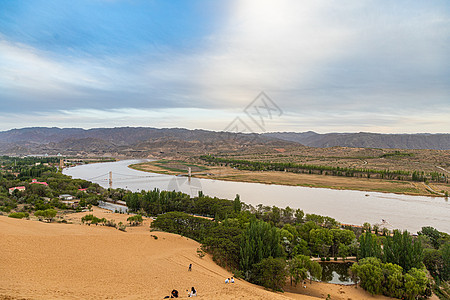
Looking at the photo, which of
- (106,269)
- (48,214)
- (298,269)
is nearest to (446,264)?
(298,269)

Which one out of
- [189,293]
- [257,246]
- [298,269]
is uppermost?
[257,246]

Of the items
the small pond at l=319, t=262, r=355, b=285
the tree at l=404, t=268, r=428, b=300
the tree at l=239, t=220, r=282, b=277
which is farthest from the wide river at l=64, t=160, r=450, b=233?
the tree at l=239, t=220, r=282, b=277

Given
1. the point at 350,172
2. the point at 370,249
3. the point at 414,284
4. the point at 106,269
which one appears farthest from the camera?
the point at 350,172

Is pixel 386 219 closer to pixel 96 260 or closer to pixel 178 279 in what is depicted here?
pixel 178 279

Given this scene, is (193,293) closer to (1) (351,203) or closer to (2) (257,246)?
(2) (257,246)

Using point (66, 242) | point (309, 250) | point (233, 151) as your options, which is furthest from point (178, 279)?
point (233, 151)
